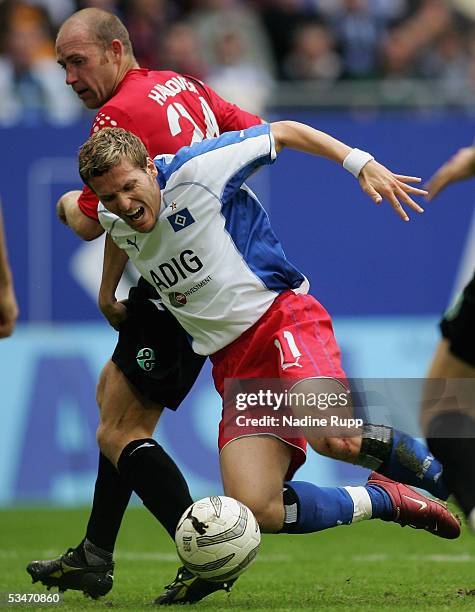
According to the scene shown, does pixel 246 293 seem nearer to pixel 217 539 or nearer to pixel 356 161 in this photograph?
pixel 356 161

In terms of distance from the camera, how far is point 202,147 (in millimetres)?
5812

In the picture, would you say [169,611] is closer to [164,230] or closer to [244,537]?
[244,537]

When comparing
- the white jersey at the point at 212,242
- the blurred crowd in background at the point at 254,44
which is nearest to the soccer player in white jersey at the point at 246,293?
the white jersey at the point at 212,242

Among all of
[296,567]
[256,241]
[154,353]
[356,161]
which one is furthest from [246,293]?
[296,567]

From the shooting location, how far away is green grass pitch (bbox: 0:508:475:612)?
18.5 ft

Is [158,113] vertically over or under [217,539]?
over

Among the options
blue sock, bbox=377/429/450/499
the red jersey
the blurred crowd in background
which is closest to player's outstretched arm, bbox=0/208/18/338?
the red jersey

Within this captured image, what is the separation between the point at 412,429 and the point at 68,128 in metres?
6.44

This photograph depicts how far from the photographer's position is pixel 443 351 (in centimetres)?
577

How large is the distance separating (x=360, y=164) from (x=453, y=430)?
1178 millimetres

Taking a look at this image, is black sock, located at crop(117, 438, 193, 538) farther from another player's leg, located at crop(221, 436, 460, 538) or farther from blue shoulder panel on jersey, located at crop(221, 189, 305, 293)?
blue shoulder panel on jersey, located at crop(221, 189, 305, 293)

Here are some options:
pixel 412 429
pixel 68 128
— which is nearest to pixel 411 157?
pixel 68 128

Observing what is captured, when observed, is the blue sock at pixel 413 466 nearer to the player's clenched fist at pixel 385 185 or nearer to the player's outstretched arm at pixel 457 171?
the player's clenched fist at pixel 385 185

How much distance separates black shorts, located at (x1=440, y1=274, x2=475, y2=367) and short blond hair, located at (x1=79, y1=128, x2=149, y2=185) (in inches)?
58.4
